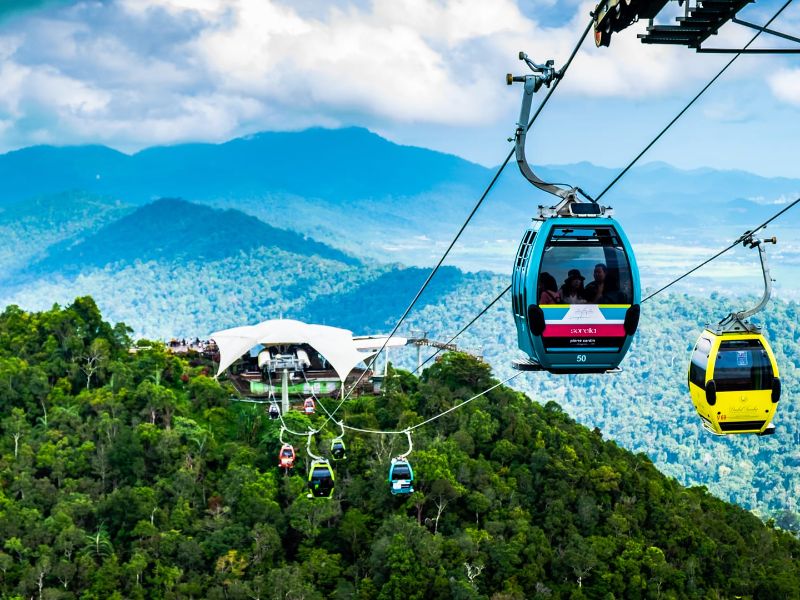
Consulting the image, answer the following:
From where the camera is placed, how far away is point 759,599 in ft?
155

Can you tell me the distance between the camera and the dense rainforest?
4397 cm

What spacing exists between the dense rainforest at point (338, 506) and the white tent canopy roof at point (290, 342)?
6.32 feet

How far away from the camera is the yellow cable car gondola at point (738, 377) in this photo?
20.9 metres

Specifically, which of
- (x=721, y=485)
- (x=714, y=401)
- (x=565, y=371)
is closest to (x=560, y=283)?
(x=565, y=371)

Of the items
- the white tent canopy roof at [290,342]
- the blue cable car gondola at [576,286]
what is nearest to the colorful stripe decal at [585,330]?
the blue cable car gondola at [576,286]

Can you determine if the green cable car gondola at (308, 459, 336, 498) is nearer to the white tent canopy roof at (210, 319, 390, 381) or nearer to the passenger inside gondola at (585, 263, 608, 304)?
the white tent canopy roof at (210, 319, 390, 381)

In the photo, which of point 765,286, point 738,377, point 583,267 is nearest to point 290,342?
point 738,377

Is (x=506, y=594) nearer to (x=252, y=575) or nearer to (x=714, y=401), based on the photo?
(x=252, y=575)

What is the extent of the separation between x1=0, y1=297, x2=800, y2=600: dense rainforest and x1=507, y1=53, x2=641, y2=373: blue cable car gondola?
26.4m

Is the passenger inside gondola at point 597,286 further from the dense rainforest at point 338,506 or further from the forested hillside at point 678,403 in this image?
the forested hillside at point 678,403

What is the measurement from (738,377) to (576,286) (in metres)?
4.98

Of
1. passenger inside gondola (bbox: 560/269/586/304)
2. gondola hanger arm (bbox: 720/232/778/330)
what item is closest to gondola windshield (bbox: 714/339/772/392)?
gondola hanger arm (bbox: 720/232/778/330)

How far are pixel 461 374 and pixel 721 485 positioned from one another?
82035 mm

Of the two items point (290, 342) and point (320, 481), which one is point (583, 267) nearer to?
point (320, 481)
